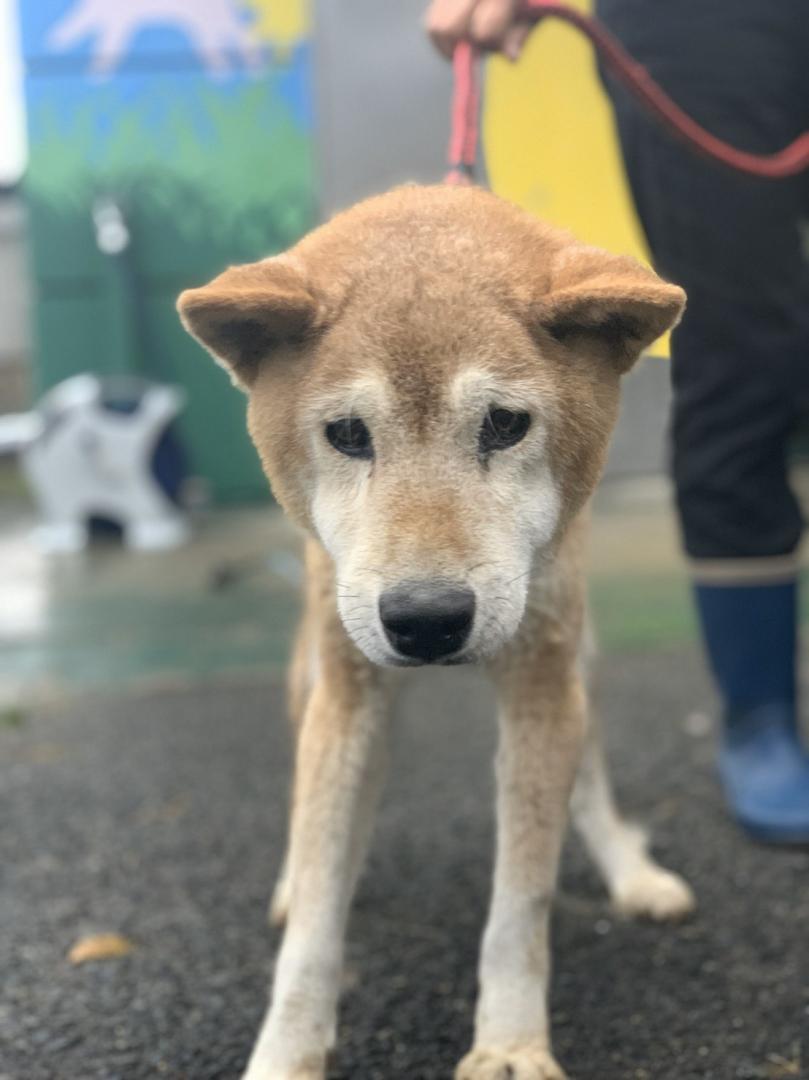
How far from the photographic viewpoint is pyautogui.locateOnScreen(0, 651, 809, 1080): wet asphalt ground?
191cm

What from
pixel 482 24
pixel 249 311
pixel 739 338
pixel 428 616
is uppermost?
pixel 482 24

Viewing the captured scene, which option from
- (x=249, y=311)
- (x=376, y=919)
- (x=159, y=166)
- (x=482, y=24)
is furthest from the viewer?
(x=159, y=166)

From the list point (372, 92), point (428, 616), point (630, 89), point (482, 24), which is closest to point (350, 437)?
point (428, 616)

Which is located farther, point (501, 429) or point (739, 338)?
point (739, 338)

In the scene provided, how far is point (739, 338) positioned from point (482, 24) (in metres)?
0.86

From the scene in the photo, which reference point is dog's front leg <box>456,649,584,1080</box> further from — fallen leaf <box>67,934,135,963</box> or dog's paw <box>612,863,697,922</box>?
fallen leaf <box>67,934,135,963</box>

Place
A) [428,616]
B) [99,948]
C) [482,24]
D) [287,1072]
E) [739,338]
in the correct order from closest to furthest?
[428,616], [287,1072], [482,24], [99,948], [739,338]

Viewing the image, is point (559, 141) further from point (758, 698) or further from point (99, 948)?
point (99, 948)

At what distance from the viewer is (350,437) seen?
5.04 feet

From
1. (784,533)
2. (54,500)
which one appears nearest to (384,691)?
(784,533)

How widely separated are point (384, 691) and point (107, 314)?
5.57m

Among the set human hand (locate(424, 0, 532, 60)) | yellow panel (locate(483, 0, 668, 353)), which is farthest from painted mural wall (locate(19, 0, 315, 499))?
human hand (locate(424, 0, 532, 60))

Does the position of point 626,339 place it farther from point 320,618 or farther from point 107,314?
point 107,314

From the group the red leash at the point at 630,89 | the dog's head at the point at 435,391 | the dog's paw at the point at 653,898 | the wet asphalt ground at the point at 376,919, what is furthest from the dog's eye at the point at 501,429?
the dog's paw at the point at 653,898
